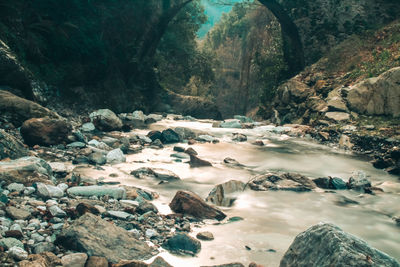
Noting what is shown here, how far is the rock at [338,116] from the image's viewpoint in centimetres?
1122

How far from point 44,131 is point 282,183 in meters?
4.56

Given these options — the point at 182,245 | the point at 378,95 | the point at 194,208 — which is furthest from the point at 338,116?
the point at 182,245

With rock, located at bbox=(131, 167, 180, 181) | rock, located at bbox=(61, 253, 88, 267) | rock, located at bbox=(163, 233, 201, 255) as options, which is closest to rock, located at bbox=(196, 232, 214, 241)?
rock, located at bbox=(163, 233, 201, 255)

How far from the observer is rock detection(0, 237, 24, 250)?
→ 242 centimetres

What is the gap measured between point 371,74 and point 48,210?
11.8m

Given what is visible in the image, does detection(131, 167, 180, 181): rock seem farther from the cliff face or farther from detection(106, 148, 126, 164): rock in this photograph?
the cliff face

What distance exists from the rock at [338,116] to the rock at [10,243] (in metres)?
10.6

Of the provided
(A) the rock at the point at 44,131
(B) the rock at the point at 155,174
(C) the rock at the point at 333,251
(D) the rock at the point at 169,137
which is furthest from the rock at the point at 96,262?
(D) the rock at the point at 169,137

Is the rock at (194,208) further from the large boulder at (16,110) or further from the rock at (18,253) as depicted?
the large boulder at (16,110)

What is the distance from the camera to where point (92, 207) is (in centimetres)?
335

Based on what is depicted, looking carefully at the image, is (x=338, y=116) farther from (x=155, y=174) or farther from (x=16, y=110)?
(x=16, y=110)

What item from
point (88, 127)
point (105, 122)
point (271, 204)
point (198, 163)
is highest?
point (105, 122)

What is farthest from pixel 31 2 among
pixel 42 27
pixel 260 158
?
pixel 260 158

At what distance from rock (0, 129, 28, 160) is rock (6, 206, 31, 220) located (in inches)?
80.4
